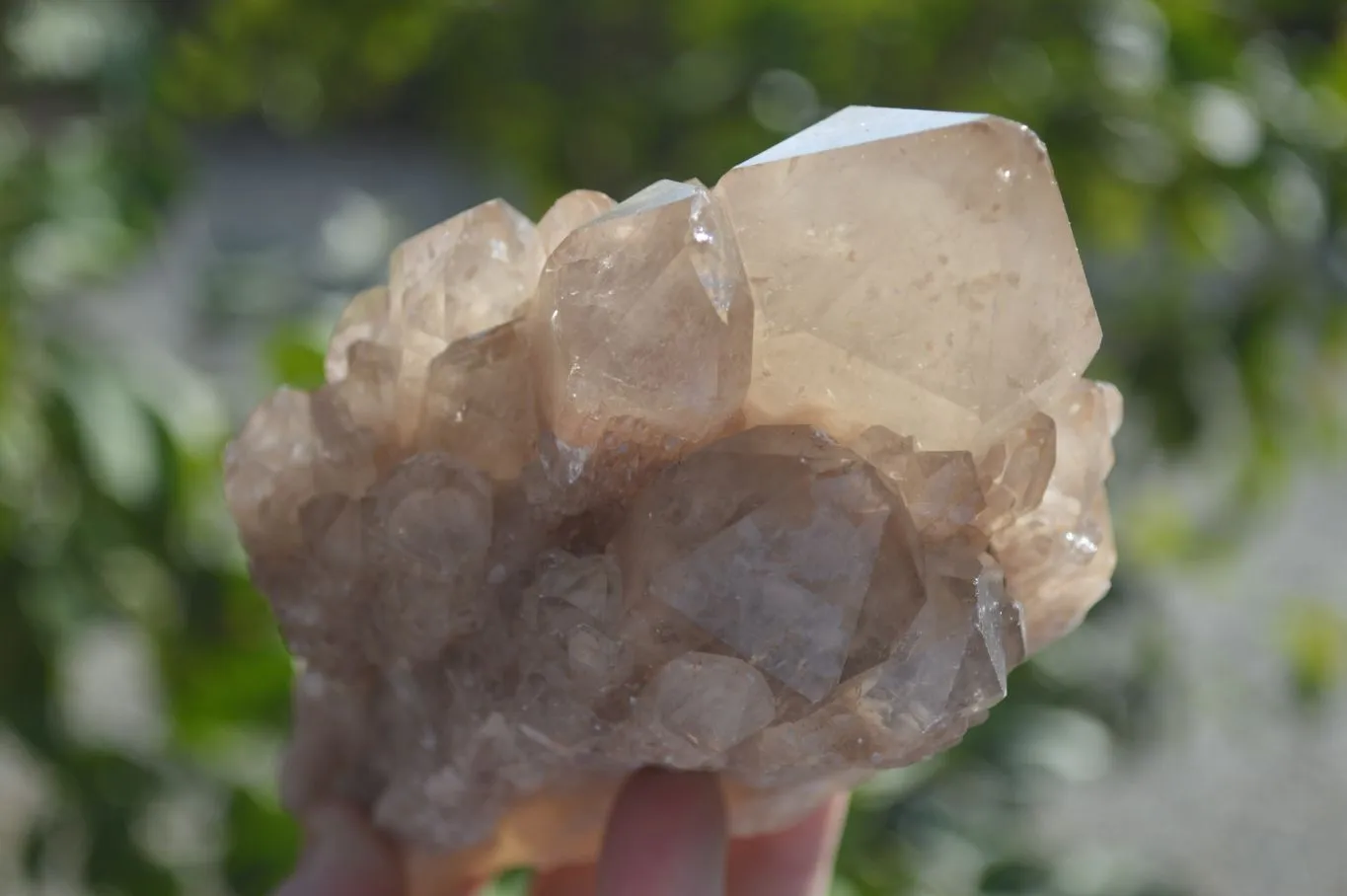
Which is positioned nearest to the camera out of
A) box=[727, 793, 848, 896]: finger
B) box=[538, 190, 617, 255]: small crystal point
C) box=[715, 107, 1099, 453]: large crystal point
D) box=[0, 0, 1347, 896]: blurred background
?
box=[715, 107, 1099, 453]: large crystal point

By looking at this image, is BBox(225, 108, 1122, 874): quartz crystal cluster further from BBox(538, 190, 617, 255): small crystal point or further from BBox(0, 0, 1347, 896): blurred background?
BBox(0, 0, 1347, 896): blurred background

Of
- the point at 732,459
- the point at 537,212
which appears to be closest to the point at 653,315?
the point at 732,459

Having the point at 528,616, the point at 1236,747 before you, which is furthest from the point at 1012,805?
the point at 1236,747

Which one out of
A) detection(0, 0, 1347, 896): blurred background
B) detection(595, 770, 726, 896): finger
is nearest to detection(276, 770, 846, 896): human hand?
detection(595, 770, 726, 896): finger

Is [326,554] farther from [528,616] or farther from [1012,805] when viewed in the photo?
[1012,805]

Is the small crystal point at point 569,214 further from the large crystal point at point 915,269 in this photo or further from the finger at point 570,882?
the finger at point 570,882

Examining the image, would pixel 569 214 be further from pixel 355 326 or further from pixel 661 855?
pixel 661 855
